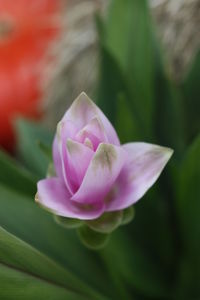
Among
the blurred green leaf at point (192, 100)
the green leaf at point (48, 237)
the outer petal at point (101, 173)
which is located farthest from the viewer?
the blurred green leaf at point (192, 100)

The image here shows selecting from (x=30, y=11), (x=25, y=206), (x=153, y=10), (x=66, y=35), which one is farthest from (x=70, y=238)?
(x=30, y=11)

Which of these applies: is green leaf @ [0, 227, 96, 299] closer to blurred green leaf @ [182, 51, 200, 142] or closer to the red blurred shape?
blurred green leaf @ [182, 51, 200, 142]

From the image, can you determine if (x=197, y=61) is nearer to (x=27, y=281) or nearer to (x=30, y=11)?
(x=27, y=281)

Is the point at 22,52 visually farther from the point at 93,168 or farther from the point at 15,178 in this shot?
the point at 93,168

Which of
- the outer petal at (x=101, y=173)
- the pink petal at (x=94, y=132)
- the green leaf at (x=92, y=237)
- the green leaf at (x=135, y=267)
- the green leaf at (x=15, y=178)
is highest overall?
the pink petal at (x=94, y=132)

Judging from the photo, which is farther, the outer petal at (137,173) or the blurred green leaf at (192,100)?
the blurred green leaf at (192,100)

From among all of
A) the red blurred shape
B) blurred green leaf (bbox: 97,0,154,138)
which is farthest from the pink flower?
the red blurred shape

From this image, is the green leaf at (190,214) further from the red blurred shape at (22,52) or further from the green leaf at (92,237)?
the red blurred shape at (22,52)

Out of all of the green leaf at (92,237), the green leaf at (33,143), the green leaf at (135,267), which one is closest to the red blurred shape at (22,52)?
the green leaf at (33,143)

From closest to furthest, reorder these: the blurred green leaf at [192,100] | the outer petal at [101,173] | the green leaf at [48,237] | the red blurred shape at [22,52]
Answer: the outer petal at [101,173] < the green leaf at [48,237] < the blurred green leaf at [192,100] < the red blurred shape at [22,52]
